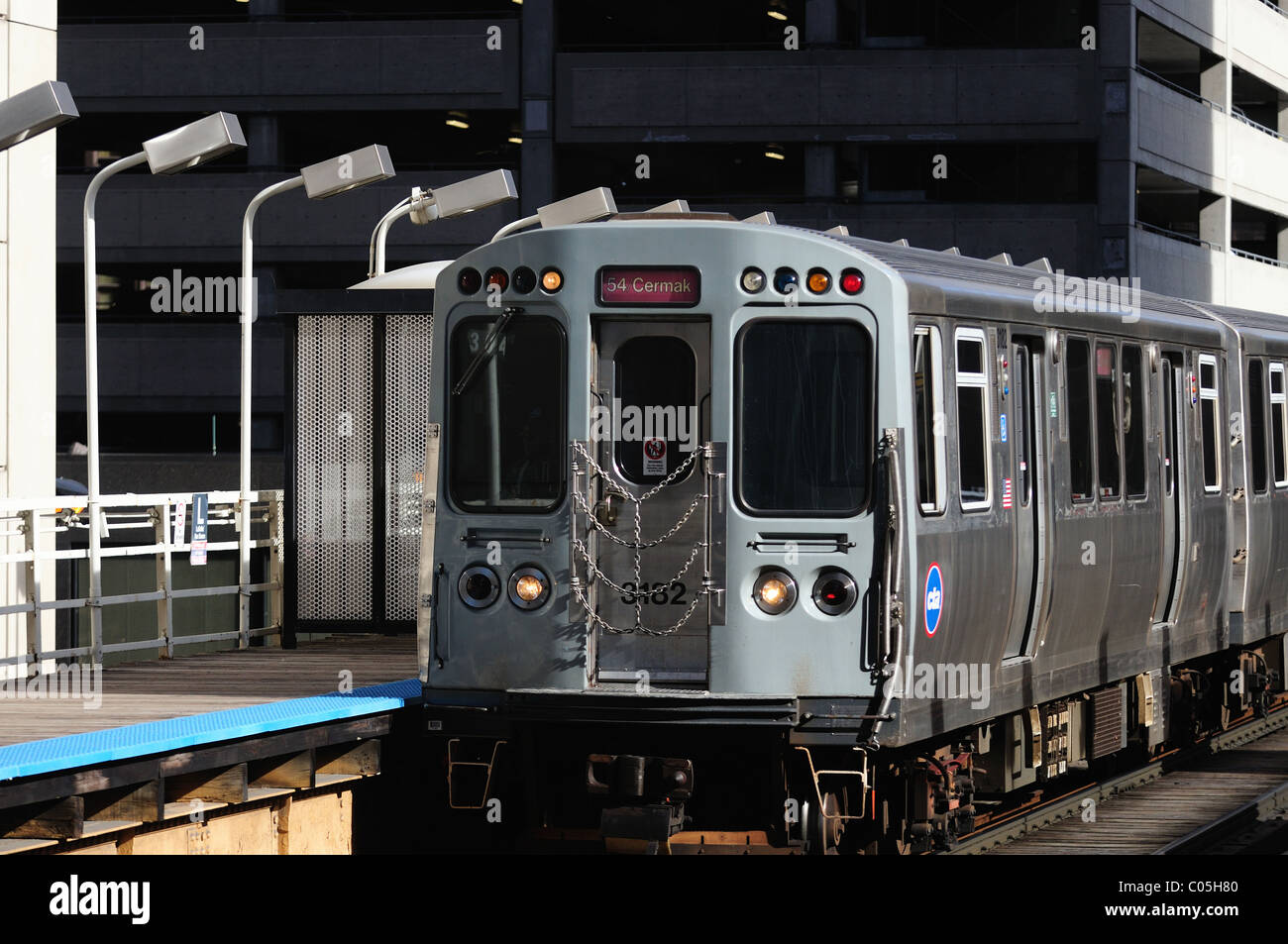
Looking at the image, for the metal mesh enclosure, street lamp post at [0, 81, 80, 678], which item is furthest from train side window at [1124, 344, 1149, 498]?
street lamp post at [0, 81, 80, 678]

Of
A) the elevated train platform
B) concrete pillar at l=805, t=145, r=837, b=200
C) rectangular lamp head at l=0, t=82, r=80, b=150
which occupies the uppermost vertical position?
concrete pillar at l=805, t=145, r=837, b=200

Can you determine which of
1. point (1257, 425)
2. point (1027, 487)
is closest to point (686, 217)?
point (1027, 487)

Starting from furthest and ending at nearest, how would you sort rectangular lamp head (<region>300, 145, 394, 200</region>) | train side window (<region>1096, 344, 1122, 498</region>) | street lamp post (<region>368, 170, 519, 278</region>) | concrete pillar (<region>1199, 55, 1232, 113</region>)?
1. concrete pillar (<region>1199, 55, 1232, 113</region>)
2. street lamp post (<region>368, 170, 519, 278</region>)
3. rectangular lamp head (<region>300, 145, 394, 200</region>)
4. train side window (<region>1096, 344, 1122, 498</region>)

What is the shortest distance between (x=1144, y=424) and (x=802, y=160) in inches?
1210

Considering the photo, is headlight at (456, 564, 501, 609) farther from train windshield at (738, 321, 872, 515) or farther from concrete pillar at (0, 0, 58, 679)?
concrete pillar at (0, 0, 58, 679)

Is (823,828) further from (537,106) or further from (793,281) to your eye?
(537,106)

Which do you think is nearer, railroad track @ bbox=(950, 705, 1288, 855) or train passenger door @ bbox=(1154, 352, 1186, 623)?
railroad track @ bbox=(950, 705, 1288, 855)

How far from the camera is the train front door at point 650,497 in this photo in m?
10.2

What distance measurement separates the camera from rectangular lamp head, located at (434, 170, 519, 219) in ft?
60.2

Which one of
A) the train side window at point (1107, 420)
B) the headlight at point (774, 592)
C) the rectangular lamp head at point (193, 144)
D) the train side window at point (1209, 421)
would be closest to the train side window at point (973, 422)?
the headlight at point (774, 592)

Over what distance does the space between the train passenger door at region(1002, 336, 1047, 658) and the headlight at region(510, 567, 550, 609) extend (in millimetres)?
2860
